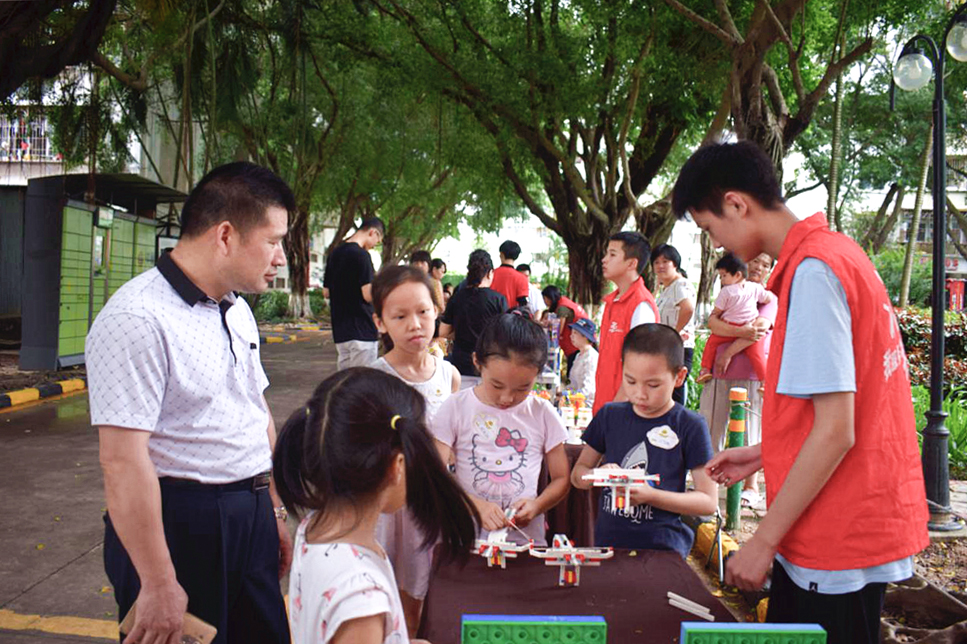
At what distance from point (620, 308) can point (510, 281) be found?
4.38 m

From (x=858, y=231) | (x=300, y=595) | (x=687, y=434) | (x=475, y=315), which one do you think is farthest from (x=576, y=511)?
(x=858, y=231)

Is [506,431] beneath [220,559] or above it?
above

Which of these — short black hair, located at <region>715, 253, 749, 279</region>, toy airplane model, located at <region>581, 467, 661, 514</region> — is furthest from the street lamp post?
toy airplane model, located at <region>581, 467, 661, 514</region>

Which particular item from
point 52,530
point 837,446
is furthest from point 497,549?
point 52,530

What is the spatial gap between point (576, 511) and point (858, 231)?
36930mm

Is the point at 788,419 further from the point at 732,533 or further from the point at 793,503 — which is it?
the point at 732,533

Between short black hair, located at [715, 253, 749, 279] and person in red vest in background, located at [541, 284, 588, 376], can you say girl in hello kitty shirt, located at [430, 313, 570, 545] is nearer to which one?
short black hair, located at [715, 253, 749, 279]

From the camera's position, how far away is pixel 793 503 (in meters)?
1.75

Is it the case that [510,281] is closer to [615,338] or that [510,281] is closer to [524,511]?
[615,338]

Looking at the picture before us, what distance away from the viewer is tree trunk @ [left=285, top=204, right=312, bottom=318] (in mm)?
24317

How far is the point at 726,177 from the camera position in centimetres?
196

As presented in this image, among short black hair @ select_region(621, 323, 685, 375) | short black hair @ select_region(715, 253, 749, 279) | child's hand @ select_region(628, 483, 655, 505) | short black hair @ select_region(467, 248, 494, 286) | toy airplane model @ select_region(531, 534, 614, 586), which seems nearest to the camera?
toy airplane model @ select_region(531, 534, 614, 586)

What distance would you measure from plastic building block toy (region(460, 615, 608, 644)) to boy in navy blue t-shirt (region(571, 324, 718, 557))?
4.00 ft

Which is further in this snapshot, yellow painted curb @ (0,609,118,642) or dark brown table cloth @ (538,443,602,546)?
yellow painted curb @ (0,609,118,642)
